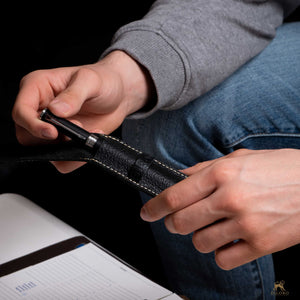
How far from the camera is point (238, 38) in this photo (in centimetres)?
74

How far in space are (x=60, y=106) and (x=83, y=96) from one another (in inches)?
1.7

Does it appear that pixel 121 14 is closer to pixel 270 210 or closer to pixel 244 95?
pixel 244 95

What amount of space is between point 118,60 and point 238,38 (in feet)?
0.75

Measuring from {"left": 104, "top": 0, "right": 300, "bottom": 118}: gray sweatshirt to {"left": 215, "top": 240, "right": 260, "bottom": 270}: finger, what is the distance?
10.9 inches

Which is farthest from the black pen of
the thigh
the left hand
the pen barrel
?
the thigh

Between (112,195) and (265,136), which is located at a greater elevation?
(265,136)

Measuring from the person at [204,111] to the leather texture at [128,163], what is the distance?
0.03 m

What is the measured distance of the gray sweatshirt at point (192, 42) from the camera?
67 cm

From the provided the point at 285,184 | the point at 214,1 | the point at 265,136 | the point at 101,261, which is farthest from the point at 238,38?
the point at 101,261

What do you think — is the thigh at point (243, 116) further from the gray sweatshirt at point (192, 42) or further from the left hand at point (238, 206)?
the left hand at point (238, 206)

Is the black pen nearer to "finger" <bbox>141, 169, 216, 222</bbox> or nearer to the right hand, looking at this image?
the right hand

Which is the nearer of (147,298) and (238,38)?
(147,298)

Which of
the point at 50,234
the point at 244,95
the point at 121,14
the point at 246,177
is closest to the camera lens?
the point at 246,177

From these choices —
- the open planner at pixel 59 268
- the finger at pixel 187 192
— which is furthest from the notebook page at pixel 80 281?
the finger at pixel 187 192
